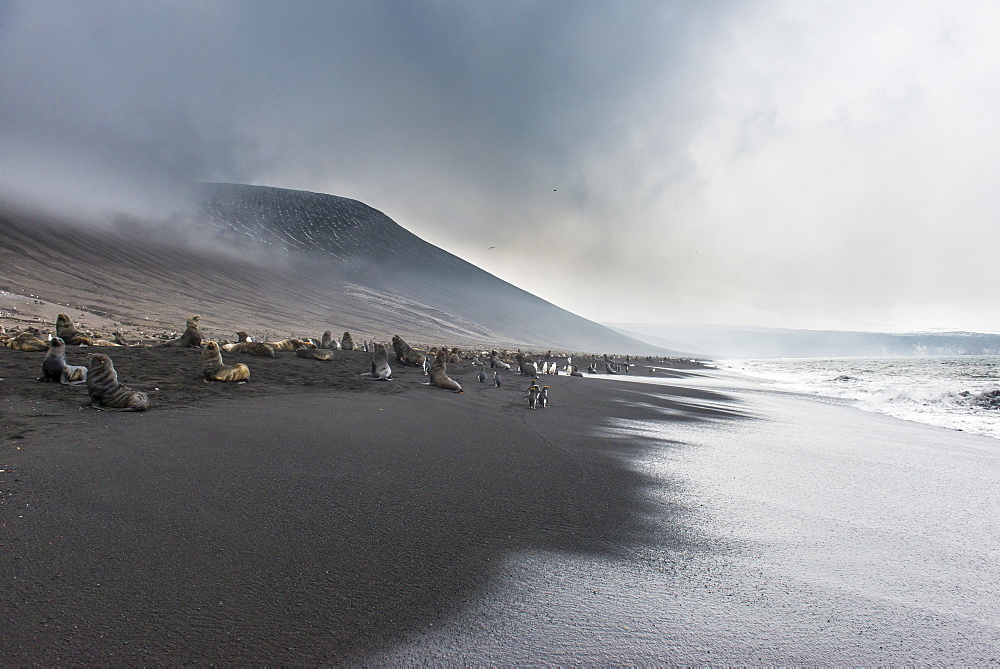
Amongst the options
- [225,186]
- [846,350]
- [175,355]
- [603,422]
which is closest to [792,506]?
[603,422]

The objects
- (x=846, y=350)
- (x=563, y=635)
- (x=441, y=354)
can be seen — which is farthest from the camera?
(x=846, y=350)

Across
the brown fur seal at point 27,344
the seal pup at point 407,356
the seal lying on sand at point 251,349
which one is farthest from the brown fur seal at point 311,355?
the brown fur seal at point 27,344

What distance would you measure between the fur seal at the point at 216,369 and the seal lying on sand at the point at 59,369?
1.66 meters

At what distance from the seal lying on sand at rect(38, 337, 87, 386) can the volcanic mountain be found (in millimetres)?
17788

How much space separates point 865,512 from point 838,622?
2029mm

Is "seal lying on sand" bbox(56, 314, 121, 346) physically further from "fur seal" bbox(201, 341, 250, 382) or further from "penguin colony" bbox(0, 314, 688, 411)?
"fur seal" bbox(201, 341, 250, 382)

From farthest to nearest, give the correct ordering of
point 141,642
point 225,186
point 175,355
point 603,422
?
point 225,186 → point 175,355 → point 603,422 → point 141,642

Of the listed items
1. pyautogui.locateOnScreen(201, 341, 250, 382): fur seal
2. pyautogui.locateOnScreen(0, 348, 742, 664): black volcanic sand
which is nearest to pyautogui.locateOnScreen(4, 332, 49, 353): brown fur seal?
pyautogui.locateOnScreen(0, 348, 742, 664): black volcanic sand

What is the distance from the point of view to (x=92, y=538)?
2.46 meters

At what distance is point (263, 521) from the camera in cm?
284

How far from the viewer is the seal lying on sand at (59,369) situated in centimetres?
614

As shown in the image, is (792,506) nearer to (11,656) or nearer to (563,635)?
(563,635)

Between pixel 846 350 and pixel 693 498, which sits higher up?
pixel 846 350

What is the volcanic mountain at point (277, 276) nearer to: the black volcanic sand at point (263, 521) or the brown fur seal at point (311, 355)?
the brown fur seal at point (311, 355)
